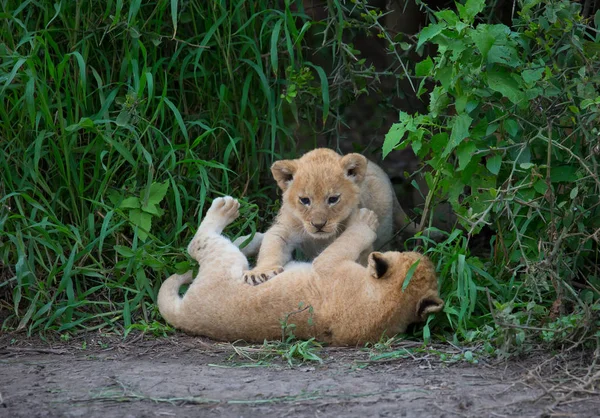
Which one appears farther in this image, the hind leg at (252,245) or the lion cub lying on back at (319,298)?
the hind leg at (252,245)

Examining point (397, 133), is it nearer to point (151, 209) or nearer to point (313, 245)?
point (313, 245)

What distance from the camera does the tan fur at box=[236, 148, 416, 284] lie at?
573cm

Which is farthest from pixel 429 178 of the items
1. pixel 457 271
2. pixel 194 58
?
pixel 194 58

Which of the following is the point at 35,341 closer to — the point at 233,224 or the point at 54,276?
the point at 54,276

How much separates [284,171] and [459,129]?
1367 millimetres

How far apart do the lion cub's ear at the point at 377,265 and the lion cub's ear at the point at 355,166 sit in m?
1.03

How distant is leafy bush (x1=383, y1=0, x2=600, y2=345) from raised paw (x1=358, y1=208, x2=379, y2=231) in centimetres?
50

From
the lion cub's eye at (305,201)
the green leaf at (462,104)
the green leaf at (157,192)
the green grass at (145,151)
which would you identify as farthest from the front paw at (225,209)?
the green leaf at (462,104)

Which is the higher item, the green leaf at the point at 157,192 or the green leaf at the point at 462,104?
the green leaf at the point at 462,104

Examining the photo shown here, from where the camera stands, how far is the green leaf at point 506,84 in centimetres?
490

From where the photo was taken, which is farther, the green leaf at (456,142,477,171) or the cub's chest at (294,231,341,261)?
the cub's chest at (294,231,341,261)

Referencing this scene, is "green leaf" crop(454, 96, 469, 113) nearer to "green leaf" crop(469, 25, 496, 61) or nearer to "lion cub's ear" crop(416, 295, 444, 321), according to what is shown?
"green leaf" crop(469, 25, 496, 61)

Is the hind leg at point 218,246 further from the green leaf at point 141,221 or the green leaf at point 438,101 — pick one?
the green leaf at point 438,101

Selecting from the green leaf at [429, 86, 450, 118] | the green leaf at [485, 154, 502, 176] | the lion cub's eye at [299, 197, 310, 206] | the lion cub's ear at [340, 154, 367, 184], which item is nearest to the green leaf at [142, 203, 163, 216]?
the lion cub's eye at [299, 197, 310, 206]
